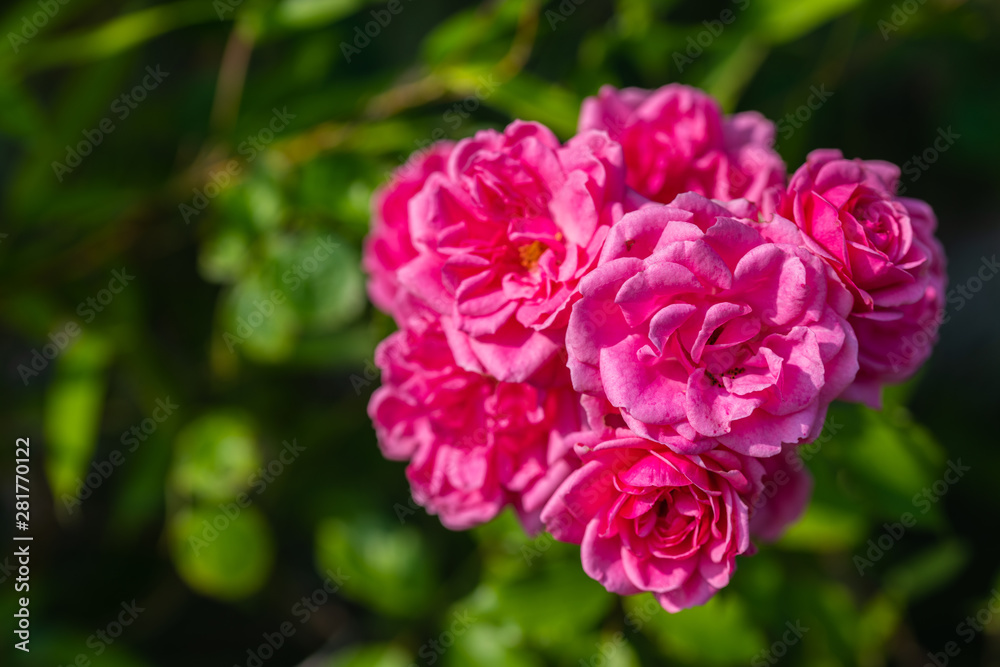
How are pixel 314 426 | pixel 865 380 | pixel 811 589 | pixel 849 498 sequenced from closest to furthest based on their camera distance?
pixel 865 380, pixel 849 498, pixel 811 589, pixel 314 426

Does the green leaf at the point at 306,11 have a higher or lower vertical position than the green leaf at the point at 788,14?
lower

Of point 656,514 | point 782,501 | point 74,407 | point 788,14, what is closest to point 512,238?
point 656,514

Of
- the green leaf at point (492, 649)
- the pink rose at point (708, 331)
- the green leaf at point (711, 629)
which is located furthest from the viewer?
the green leaf at point (492, 649)

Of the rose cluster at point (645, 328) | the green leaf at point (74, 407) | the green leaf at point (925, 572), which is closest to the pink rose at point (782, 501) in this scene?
the rose cluster at point (645, 328)

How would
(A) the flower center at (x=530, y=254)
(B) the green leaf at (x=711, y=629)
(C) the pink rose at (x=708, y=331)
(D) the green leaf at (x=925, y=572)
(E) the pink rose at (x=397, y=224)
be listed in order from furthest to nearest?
(D) the green leaf at (x=925, y=572) → (B) the green leaf at (x=711, y=629) → (E) the pink rose at (x=397, y=224) → (A) the flower center at (x=530, y=254) → (C) the pink rose at (x=708, y=331)

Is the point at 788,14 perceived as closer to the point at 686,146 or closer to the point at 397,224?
the point at 686,146

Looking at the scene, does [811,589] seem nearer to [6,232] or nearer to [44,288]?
[44,288]

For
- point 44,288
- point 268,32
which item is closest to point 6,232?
point 44,288

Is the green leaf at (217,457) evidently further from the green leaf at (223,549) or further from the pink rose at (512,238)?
the pink rose at (512,238)
